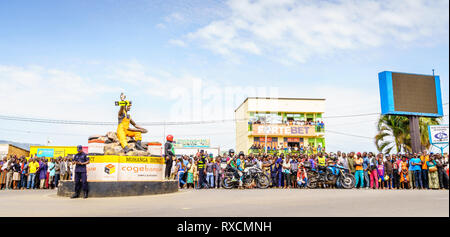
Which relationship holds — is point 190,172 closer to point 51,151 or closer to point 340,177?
point 340,177

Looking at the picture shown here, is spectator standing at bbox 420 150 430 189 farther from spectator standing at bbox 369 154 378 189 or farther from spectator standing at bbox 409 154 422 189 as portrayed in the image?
spectator standing at bbox 369 154 378 189

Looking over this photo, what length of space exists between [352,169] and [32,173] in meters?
16.1

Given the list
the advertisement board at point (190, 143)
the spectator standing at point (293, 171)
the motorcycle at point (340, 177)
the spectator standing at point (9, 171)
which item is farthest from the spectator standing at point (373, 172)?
the advertisement board at point (190, 143)

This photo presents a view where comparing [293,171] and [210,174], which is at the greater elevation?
[293,171]

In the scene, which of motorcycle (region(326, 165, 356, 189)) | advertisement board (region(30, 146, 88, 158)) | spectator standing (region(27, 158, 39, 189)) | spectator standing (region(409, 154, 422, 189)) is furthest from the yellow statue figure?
advertisement board (region(30, 146, 88, 158))

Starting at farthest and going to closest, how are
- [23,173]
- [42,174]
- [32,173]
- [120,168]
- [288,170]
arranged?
[23,173] < [42,174] < [32,173] < [288,170] < [120,168]

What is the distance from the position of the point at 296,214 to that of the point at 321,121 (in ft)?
129

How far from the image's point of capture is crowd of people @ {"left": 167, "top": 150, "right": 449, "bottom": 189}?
14.9 meters

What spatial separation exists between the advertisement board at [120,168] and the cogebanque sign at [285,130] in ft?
102

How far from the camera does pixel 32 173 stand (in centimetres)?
1700

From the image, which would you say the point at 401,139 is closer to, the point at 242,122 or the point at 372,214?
the point at 242,122

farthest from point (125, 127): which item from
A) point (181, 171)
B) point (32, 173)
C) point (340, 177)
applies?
point (340, 177)

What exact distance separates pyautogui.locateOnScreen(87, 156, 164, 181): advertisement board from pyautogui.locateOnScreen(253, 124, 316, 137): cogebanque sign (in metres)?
31.0
